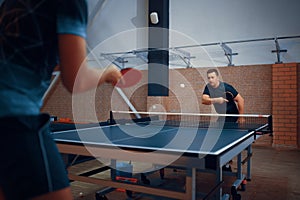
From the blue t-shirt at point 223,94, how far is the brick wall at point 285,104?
1.84 m

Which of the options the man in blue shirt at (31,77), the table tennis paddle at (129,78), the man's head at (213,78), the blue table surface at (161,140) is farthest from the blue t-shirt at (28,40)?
the man's head at (213,78)

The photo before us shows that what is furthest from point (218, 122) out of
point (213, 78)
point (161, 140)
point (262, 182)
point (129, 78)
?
point (129, 78)

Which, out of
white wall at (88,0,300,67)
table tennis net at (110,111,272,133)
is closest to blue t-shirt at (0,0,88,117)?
table tennis net at (110,111,272,133)

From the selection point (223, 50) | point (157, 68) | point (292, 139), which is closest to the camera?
point (157, 68)

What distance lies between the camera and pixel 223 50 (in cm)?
639

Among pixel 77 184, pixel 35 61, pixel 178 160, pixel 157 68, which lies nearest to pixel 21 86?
pixel 35 61

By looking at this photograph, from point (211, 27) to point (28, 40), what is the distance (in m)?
6.26

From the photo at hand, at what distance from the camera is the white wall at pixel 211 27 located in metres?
5.95

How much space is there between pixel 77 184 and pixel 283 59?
4750 millimetres

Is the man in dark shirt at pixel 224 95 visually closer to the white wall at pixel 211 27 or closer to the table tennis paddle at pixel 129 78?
the white wall at pixel 211 27

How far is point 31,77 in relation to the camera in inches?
31.2

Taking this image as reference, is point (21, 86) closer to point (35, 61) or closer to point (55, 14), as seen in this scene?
point (35, 61)

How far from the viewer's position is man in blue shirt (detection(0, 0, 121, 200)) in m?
0.75

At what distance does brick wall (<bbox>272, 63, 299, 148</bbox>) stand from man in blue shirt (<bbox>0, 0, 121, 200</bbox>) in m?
5.66
